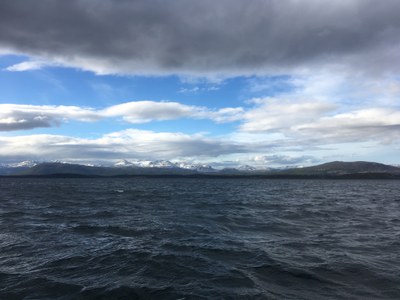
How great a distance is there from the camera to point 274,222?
30141 millimetres

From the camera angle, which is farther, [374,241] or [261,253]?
[374,241]

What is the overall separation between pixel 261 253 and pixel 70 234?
12.5 meters

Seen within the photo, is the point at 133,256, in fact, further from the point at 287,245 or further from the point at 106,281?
the point at 287,245

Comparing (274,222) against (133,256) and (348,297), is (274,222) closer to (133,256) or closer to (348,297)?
(133,256)

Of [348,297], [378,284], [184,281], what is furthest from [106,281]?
[378,284]

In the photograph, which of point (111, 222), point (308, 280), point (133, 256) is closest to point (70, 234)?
point (111, 222)

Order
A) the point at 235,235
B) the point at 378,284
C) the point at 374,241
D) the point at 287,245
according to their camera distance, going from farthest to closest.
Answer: the point at 235,235
the point at 374,241
the point at 287,245
the point at 378,284

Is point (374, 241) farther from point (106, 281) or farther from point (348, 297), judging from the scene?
point (106, 281)

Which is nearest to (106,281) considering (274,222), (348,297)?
(348,297)

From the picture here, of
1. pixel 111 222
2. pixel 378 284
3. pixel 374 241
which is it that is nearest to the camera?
pixel 378 284

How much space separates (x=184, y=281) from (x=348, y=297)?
232 inches

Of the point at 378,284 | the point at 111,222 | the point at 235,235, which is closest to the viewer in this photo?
the point at 378,284

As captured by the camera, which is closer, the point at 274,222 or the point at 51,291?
the point at 51,291

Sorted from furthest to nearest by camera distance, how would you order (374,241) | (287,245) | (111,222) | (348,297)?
1. (111,222)
2. (374,241)
3. (287,245)
4. (348,297)
